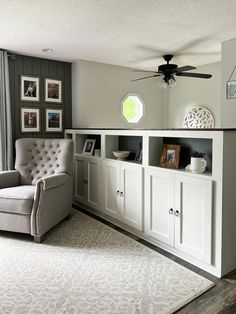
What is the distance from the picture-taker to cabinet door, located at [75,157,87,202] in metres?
4.04

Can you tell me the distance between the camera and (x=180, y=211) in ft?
8.20

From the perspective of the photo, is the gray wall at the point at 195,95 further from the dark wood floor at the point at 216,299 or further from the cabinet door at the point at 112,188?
the dark wood floor at the point at 216,299

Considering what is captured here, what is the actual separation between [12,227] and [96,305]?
1476 mm

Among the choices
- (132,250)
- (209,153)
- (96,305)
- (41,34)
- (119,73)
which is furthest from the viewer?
(119,73)

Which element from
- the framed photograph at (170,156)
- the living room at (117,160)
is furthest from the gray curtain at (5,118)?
the framed photograph at (170,156)

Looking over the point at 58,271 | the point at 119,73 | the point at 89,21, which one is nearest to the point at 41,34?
the point at 89,21

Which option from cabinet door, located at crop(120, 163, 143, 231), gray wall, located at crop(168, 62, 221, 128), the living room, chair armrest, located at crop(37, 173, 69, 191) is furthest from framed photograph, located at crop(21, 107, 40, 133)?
gray wall, located at crop(168, 62, 221, 128)

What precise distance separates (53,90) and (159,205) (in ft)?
8.55

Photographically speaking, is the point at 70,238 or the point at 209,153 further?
the point at 70,238

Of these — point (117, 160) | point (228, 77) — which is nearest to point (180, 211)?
point (117, 160)

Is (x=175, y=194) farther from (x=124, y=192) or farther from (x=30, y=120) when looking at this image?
(x=30, y=120)

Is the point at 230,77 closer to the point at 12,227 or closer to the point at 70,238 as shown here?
the point at 70,238

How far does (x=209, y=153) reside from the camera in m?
2.49

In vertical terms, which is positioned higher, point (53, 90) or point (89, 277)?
point (53, 90)
